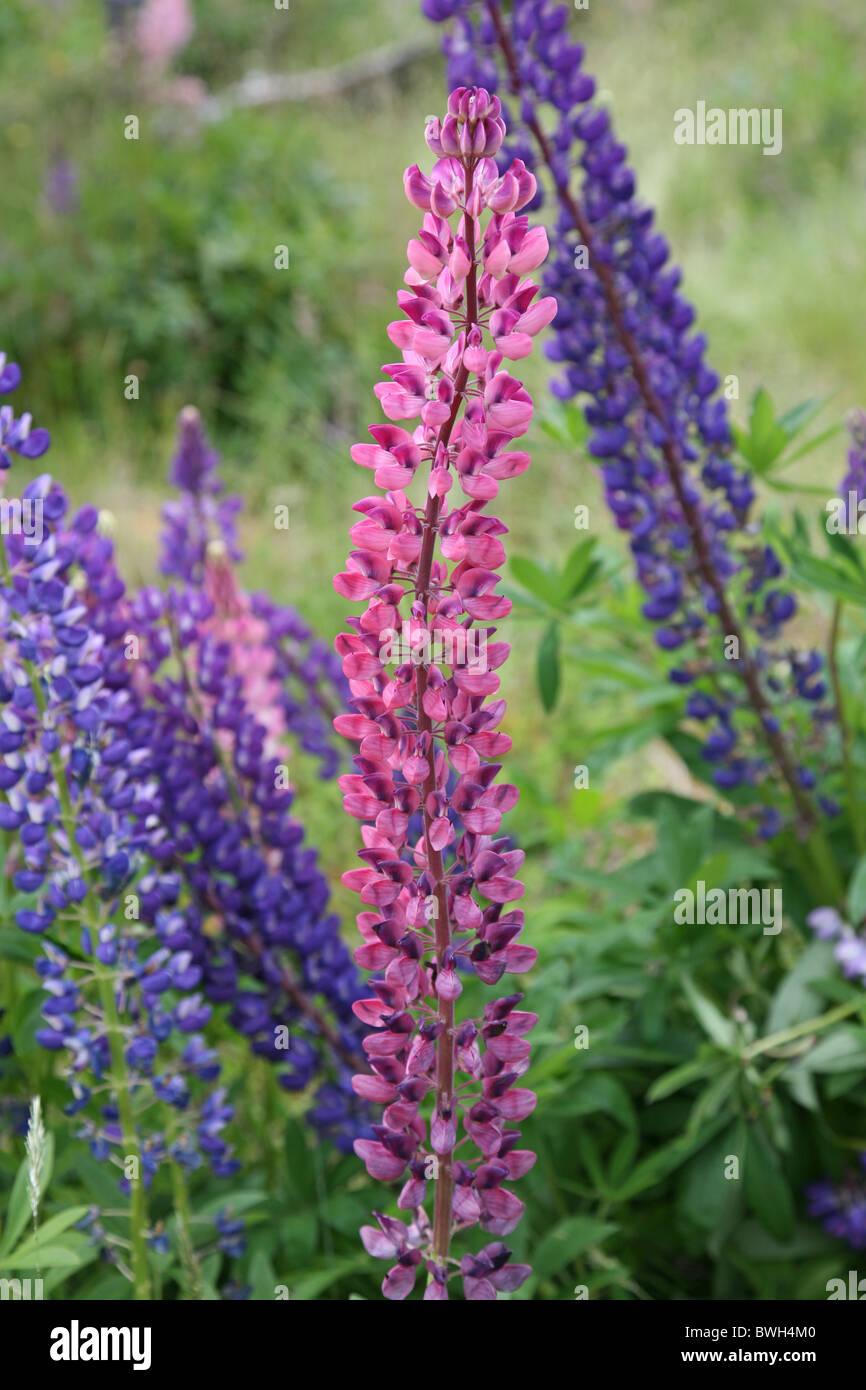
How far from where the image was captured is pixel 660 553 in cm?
221

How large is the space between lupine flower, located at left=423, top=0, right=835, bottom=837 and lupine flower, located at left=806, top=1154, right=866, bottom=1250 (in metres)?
0.52

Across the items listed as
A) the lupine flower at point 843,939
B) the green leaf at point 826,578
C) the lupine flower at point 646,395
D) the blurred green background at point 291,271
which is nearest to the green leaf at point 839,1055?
the lupine flower at point 843,939

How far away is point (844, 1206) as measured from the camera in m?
2.05

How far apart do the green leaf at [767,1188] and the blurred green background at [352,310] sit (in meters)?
0.09

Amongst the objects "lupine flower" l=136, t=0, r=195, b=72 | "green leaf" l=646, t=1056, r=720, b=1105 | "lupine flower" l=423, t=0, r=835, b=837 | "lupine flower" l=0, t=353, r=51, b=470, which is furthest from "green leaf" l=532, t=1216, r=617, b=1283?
"lupine flower" l=136, t=0, r=195, b=72

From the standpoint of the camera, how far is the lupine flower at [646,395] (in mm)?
2105

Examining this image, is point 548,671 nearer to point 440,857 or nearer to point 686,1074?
point 686,1074

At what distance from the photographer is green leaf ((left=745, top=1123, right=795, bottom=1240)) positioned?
1971 millimetres

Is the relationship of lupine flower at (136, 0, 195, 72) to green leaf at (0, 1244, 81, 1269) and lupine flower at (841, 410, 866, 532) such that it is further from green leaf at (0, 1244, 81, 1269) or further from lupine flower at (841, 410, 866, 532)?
green leaf at (0, 1244, 81, 1269)

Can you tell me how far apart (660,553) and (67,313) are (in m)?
4.94

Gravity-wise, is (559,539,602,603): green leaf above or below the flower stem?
above

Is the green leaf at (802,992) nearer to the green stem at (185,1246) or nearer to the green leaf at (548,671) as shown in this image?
the green leaf at (548,671)
